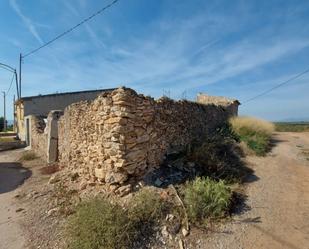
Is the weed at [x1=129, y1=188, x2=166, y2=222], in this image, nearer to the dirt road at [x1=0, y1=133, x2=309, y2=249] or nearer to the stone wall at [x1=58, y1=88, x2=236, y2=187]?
the dirt road at [x1=0, y1=133, x2=309, y2=249]

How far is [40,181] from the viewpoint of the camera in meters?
8.09

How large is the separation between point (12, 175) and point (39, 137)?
3.90 m

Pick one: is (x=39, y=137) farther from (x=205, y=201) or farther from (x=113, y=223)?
(x=205, y=201)

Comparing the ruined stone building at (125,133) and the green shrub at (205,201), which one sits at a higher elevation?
the ruined stone building at (125,133)

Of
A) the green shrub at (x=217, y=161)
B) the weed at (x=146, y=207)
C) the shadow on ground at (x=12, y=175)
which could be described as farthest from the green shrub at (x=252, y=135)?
the shadow on ground at (x=12, y=175)

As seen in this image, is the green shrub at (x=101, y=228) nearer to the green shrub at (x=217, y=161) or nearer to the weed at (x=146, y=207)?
the weed at (x=146, y=207)

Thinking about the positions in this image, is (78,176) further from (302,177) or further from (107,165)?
(302,177)

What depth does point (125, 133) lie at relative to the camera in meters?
5.44

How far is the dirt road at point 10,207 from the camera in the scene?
15.1 feet

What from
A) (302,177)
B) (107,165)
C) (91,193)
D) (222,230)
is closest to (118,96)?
(107,165)

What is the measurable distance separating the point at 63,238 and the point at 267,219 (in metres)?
3.55

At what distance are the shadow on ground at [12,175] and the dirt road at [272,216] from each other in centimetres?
631

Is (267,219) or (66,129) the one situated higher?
(66,129)

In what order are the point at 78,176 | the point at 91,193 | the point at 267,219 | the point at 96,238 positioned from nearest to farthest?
the point at 96,238, the point at 267,219, the point at 91,193, the point at 78,176
